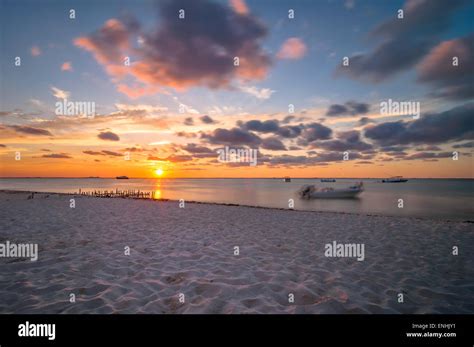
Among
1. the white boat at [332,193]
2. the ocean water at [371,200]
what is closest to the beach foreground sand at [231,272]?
the ocean water at [371,200]

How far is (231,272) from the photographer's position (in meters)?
5.89

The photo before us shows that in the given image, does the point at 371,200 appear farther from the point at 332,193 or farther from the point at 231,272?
the point at 231,272

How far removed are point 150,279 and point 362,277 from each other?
533 cm

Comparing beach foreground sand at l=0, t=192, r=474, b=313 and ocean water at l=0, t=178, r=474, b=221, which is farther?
ocean water at l=0, t=178, r=474, b=221

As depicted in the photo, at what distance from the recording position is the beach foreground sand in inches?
171

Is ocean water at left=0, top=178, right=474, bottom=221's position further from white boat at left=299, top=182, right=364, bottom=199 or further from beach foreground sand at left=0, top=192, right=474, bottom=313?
beach foreground sand at left=0, top=192, right=474, bottom=313

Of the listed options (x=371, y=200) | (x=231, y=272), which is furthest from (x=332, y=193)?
(x=231, y=272)

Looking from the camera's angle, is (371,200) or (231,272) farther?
(371,200)

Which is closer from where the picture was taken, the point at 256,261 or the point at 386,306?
the point at 386,306

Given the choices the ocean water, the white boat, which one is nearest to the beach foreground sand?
the ocean water

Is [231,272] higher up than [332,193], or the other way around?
[332,193]

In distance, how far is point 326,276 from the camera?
573 centimetres
